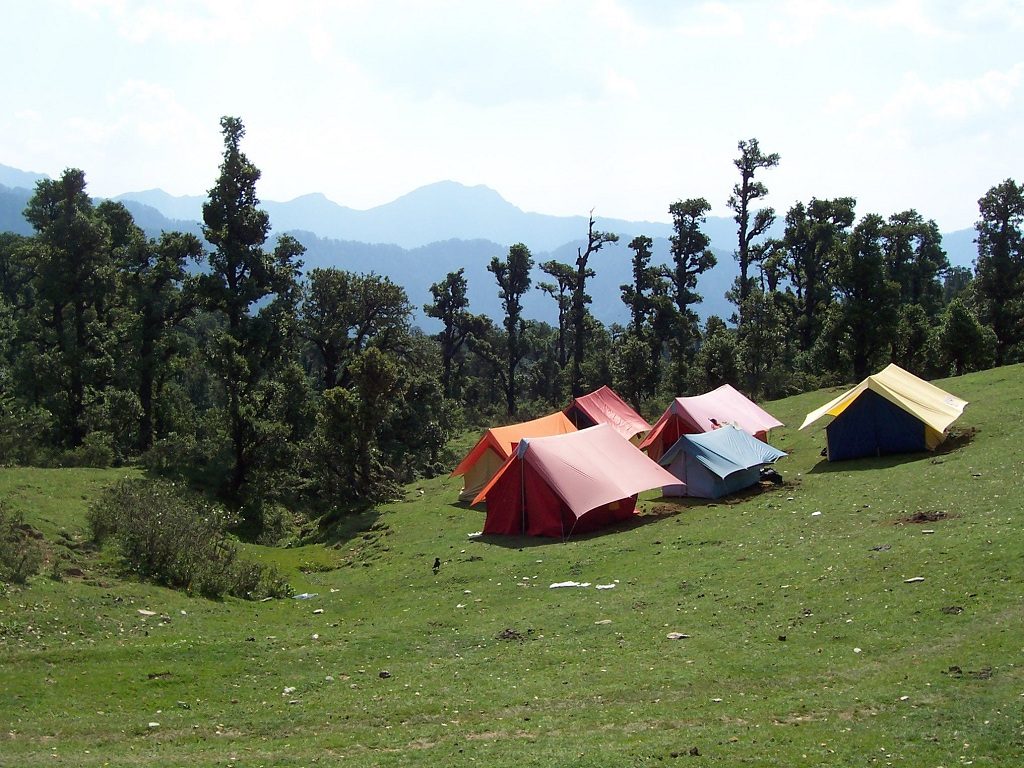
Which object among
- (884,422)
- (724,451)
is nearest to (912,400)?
(884,422)

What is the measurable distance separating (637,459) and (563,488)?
3707mm

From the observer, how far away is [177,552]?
19.4 meters

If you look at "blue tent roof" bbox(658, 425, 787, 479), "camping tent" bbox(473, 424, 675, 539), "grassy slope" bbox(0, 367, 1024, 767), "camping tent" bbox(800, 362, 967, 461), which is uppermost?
"camping tent" bbox(800, 362, 967, 461)

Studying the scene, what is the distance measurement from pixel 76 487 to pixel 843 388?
1493 inches

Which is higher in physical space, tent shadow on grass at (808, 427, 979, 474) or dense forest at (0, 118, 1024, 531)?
dense forest at (0, 118, 1024, 531)

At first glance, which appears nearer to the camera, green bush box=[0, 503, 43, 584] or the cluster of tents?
green bush box=[0, 503, 43, 584]

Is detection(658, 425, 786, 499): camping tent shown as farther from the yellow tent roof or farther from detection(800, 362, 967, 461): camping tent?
the yellow tent roof

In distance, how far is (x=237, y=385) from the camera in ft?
117

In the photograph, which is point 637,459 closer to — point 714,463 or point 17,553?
point 714,463

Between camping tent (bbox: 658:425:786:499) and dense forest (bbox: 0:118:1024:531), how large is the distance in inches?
469

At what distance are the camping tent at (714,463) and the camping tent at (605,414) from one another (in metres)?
12.4

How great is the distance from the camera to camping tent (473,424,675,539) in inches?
944

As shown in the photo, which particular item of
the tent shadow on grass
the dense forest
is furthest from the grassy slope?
the dense forest

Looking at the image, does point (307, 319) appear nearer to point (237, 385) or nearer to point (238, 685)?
point (237, 385)
